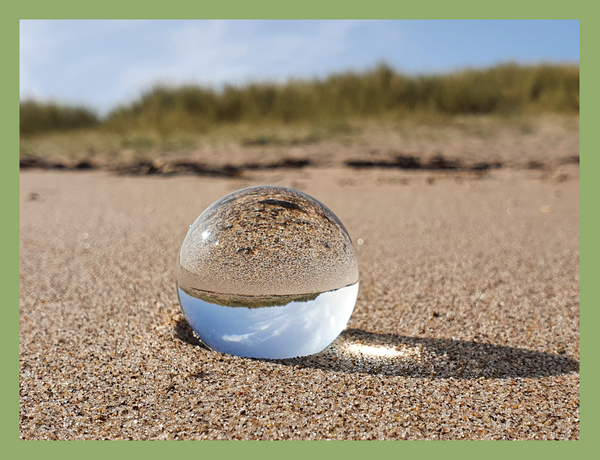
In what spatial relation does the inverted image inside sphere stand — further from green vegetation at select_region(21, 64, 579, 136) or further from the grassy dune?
green vegetation at select_region(21, 64, 579, 136)

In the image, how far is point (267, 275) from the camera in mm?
2322

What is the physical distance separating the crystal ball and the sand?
0.13 metres

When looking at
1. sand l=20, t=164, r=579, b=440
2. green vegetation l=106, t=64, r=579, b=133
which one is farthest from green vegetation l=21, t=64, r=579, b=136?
sand l=20, t=164, r=579, b=440

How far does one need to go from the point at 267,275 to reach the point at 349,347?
0.60 m

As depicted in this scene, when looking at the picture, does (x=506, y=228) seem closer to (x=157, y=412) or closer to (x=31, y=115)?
(x=157, y=412)

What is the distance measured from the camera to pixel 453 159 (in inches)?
330

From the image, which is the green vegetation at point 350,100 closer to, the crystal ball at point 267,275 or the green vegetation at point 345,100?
the green vegetation at point 345,100

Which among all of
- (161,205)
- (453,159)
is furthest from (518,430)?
(453,159)

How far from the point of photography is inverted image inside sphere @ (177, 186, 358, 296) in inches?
91.6

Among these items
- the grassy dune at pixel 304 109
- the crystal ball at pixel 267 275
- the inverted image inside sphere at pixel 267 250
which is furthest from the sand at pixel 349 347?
the grassy dune at pixel 304 109

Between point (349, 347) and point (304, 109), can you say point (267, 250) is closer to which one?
point (349, 347)

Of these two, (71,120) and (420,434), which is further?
(71,120)

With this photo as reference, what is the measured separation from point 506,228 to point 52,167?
6.80m

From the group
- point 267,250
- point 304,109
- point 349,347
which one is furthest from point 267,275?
point 304,109
